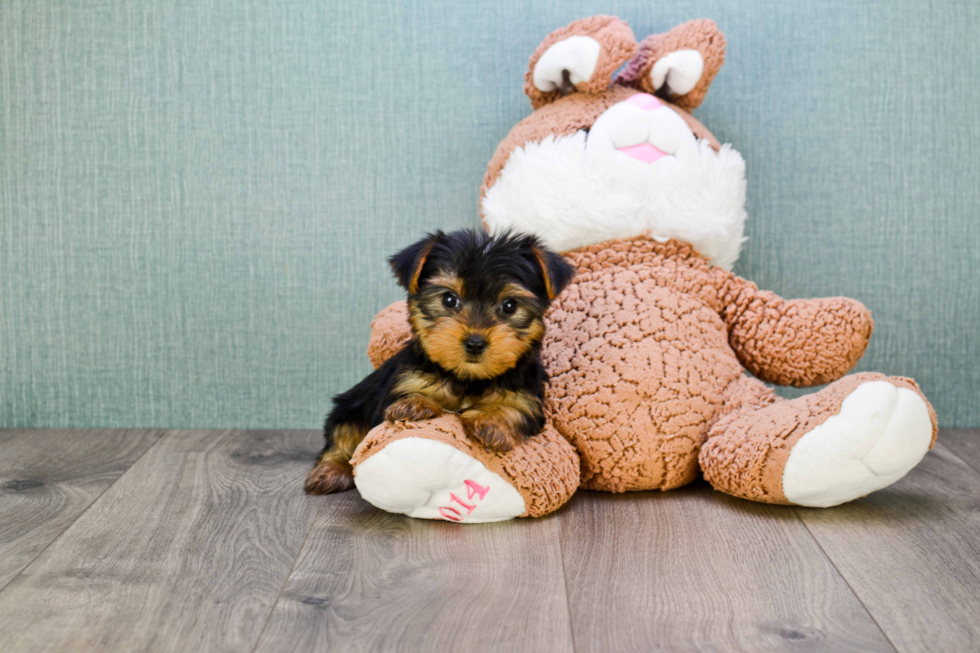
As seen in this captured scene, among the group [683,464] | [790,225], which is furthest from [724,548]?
[790,225]

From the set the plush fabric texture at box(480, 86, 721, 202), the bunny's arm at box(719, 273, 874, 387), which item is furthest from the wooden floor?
the plush fabric texture at box(480, 86, 721, 202)

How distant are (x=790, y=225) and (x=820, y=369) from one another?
0.64 m

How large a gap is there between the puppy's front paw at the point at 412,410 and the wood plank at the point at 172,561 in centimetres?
34

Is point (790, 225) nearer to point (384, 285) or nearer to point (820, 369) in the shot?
point (820, 369)

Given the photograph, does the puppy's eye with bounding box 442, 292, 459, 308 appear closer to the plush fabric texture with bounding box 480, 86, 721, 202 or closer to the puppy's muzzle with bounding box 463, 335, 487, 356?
the puppy's muzzle with bounding box 463, 335, 487, 356

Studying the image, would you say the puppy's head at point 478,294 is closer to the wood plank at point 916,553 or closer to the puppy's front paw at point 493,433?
the puppy's front paw at point 493,433

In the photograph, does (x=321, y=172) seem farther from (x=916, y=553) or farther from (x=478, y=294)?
(x=916, y=553)

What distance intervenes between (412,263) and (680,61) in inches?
39.4

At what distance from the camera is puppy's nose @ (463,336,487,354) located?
65.7 inches

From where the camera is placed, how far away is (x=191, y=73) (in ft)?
8.50

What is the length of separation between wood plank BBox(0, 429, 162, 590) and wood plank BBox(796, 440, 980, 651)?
1651 millimetres

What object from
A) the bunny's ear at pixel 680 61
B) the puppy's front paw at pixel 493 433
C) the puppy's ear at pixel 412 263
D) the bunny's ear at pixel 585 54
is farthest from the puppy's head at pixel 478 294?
the bunny's ear at pixel 680 61

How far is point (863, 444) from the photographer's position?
1.79 meters

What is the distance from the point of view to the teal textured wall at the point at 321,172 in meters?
2.58
